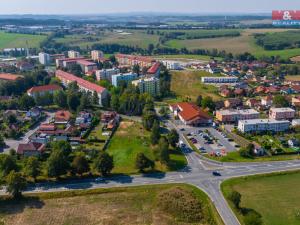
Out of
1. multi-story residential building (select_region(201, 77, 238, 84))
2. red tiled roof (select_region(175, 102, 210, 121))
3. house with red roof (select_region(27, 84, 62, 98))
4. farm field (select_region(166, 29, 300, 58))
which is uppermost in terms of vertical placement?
farm field (select_region(166, 29, 300, 58))

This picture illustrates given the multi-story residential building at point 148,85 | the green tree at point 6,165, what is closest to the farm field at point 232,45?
the multi-story residential building at point 148,85

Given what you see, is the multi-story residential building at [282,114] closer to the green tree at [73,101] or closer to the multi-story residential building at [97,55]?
the green tree at [73,101]

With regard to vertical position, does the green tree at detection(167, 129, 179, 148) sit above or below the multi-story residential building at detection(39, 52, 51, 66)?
below

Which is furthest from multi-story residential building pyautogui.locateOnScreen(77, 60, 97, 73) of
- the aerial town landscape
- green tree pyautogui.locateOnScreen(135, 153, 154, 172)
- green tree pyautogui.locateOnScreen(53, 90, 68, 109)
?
green tree pyautogui.locateOnScreen(135, 153, 154, 172)

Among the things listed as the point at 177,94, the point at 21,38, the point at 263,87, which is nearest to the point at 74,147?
the point at 177,94

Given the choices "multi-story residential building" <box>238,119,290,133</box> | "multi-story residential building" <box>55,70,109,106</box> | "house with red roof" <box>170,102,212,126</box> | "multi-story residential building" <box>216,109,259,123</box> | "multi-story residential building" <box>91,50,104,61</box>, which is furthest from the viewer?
"multi-story residential building" <box>91,50,104,61</box>

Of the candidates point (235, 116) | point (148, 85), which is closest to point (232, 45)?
point (148, 85)

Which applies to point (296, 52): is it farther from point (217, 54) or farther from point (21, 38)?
point (21, 38)

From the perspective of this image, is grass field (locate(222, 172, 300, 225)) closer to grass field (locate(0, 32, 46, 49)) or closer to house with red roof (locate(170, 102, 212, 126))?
house with red roof (locate(170, 102, 212, 126))
